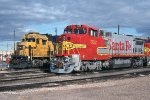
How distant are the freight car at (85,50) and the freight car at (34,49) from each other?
750 cm

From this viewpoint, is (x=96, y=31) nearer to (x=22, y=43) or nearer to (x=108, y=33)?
(x=108, y=33)

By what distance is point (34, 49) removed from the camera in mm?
34219

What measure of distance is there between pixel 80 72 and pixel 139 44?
1287 centimetres

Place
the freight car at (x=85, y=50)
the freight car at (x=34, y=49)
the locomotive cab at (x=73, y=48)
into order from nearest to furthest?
1. the locomotive cab at (x=73, y=48)
2. the freight car at (x=85, y=50)
3. the freight car at (x=34, y=49)

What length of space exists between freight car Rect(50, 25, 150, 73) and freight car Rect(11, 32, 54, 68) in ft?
24.6

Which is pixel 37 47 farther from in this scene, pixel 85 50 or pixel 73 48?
pixel 73 48

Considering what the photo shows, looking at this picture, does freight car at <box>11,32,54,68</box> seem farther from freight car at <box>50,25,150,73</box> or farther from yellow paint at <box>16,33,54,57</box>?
freight car at <box>50,25,150,73</box>

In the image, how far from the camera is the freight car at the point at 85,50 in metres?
25.7

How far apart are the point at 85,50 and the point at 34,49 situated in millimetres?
9202

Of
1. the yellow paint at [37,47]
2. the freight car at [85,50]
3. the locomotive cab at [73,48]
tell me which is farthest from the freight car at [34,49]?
the locomotive cab at [73,48]

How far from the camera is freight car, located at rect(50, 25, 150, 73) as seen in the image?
84.2 feet

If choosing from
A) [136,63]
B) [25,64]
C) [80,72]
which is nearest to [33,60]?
[25,64]

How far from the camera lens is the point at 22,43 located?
111 feet

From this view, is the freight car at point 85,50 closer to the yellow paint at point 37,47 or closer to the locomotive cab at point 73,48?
the locomotive cab at point 73,48
